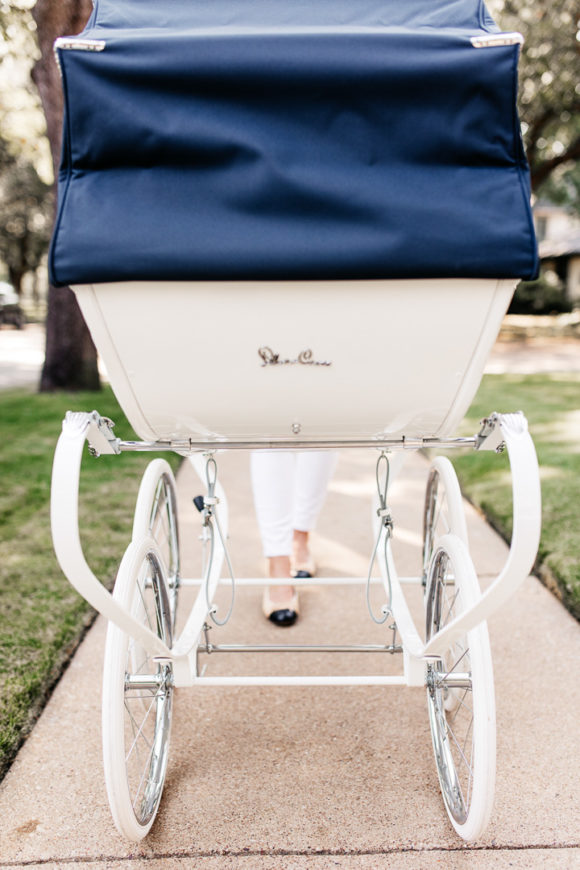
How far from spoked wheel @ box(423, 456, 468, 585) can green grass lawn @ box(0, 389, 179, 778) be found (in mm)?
1484

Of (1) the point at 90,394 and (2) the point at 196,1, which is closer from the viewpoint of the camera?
(2) the point at 196,1

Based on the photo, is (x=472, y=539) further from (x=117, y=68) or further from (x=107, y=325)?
(x=117, y=68)

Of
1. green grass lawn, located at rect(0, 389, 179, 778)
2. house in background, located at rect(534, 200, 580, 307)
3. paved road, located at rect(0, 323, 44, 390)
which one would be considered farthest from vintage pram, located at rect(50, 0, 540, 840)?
house in background, located at rect(534, 200, 580, 307)

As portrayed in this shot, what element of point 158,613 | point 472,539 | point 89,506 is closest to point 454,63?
point 158,613

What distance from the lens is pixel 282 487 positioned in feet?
9.89

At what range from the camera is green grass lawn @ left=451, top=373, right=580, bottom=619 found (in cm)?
360

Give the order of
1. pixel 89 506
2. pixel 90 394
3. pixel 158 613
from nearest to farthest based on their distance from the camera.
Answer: pixel 158 613 < pixel 89 506 < pixel 90 394

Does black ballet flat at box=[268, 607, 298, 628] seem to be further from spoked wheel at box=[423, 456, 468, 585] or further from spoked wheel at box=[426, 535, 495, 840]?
spoked wheel at box=[426, 535, 495, 840]

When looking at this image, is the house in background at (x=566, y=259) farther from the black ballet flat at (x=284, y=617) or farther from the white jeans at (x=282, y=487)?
the black ballet flat at (x=284, y=617)

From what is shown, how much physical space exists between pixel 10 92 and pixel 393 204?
697 inches

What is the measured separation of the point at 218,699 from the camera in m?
2.68

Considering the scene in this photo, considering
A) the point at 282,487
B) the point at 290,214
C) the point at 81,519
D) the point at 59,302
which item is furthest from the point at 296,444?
the point at 59,302

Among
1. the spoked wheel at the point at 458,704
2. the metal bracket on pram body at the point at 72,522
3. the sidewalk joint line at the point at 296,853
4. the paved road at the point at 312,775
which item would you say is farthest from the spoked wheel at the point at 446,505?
the metal bracket on pram body at the point at 72,522

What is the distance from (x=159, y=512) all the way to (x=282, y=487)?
0.62 m
